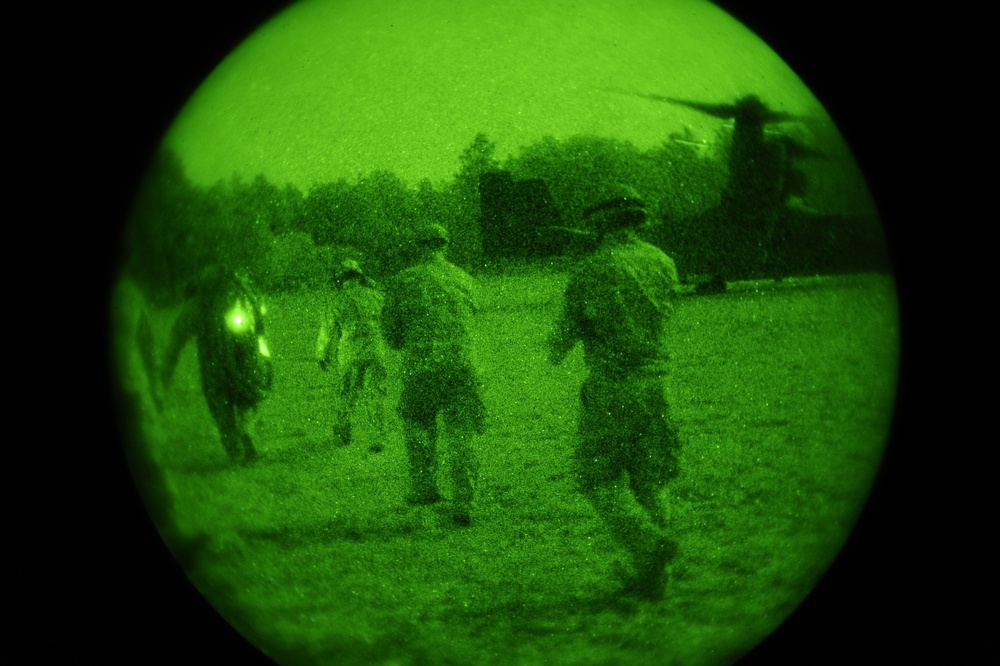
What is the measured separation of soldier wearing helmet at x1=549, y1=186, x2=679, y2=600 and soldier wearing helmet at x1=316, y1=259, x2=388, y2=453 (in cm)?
56

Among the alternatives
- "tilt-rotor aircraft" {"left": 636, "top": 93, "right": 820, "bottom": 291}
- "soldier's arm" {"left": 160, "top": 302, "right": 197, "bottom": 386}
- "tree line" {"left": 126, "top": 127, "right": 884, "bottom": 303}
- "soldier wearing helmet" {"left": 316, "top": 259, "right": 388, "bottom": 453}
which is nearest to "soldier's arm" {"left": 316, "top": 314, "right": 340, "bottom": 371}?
"soldier wearing helmet" {"left": 316, "top": 259, "right": 388, "bottom": 453}

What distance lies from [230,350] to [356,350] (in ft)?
1.70

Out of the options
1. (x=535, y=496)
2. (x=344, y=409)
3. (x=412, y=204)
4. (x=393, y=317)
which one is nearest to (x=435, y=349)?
(x=393, y=317)

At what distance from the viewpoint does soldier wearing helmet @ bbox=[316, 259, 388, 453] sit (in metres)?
3.84

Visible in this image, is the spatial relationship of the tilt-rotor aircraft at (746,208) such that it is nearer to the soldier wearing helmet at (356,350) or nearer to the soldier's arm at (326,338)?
the soldier wearing helmet at (356,350)

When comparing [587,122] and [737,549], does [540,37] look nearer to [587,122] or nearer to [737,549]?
[587,122]

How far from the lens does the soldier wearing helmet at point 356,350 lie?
3836 mm

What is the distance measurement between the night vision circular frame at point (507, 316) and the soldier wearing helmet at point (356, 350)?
0.03 meters

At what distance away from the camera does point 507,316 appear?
12.4 feet

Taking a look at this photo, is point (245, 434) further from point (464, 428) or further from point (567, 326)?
point (567, 326)

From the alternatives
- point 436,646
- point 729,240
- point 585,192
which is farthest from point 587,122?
point 436,646

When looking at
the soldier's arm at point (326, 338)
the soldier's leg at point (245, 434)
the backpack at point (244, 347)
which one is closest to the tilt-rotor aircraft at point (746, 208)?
the soldier's arm at point (326, 338)

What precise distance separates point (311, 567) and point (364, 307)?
3.11 feet

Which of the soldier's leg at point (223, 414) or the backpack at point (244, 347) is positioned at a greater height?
the backpack at point (244, 347)
